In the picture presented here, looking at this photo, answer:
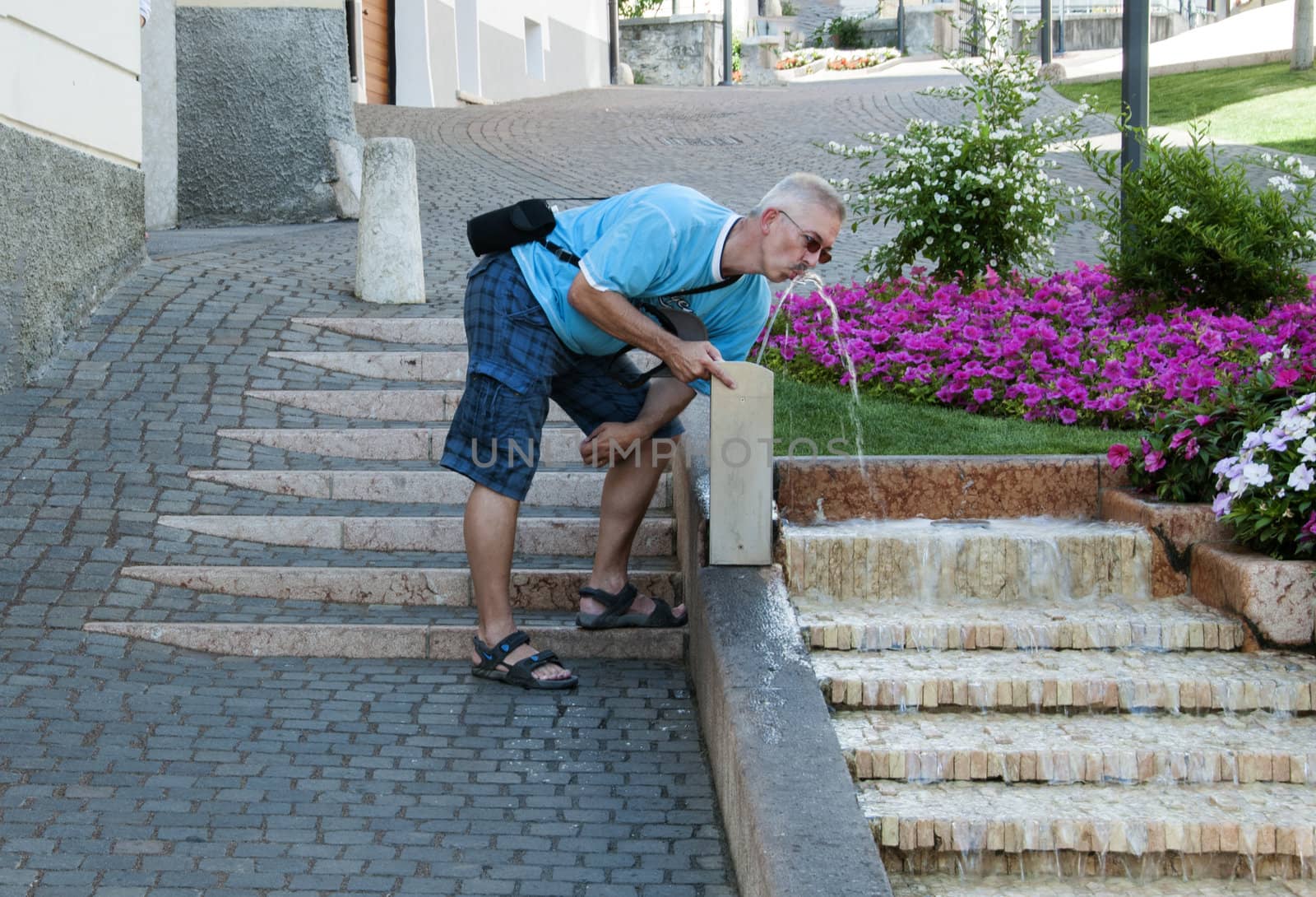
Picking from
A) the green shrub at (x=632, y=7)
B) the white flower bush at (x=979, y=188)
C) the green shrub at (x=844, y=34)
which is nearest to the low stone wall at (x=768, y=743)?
the white flower bush at (x=979, y=188)

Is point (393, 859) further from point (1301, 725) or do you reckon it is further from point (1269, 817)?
point (1301, 725)

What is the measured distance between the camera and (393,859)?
3.59 metres

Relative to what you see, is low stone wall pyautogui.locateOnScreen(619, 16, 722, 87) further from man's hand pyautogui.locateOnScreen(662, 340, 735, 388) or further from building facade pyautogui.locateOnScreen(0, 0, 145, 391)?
man's hand pyautogui.locateOnScreen(662, 340, 735, 388)

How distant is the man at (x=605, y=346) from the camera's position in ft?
13.7

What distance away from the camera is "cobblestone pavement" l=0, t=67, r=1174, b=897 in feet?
11.7

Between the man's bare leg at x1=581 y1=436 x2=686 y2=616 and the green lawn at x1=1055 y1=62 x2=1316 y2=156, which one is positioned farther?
the green lawn at x1=1055 y1=62 x2=1316 y2=156

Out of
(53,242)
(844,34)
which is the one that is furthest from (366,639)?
(844,34)

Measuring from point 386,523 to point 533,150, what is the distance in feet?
36.2

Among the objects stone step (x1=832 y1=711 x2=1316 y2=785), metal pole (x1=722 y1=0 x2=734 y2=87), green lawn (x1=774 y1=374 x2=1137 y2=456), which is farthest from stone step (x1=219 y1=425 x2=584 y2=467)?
metal pole (x1=722 y1=0 x2=734 y2=87)

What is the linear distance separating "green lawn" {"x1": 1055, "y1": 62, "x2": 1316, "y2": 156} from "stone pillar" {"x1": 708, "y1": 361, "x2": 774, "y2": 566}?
1188 cm

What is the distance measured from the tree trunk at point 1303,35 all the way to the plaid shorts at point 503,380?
61.8 feet

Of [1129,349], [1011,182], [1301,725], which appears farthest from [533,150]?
[1301,725]

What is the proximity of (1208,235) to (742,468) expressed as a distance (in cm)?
368

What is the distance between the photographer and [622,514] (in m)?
4.88
